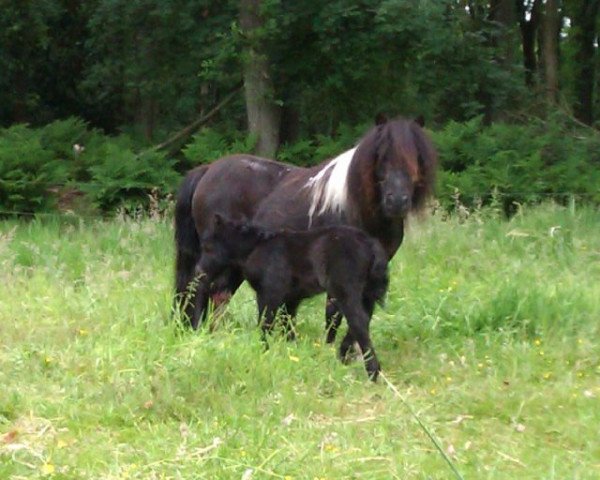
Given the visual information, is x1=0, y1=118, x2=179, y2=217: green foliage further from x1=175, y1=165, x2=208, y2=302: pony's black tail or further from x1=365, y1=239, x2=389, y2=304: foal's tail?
x1=365, y1=239, x2=389, y2=304: foal's tail

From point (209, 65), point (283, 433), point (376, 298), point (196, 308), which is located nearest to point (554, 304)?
point (376, 298)

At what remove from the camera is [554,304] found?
25.8ft

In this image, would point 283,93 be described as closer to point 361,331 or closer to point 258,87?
point 258,87

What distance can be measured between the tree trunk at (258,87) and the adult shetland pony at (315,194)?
9.04 meters

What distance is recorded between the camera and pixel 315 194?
799 centimetres

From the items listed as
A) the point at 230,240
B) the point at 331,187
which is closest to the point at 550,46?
the point at 331,187

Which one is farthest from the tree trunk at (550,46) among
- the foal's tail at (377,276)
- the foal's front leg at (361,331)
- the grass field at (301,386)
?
the foal's front leg at (361,331)

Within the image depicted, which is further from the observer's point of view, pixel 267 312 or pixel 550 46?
pixel 550 46

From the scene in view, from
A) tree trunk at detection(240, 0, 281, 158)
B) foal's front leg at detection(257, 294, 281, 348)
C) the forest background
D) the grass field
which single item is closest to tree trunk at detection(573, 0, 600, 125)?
the forest background

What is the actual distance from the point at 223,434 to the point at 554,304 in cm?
363

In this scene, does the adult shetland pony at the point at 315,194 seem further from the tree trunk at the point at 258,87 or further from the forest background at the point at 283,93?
the tree trunk at the point at 258,87

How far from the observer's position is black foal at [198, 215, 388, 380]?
687 cm

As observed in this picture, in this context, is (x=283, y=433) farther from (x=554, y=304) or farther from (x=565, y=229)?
(x=565, y=229)

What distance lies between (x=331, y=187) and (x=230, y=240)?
2.93ft
